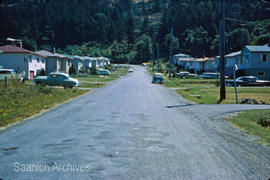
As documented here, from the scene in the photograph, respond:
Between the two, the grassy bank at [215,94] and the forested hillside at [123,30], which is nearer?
the grassy bank at [215,94]

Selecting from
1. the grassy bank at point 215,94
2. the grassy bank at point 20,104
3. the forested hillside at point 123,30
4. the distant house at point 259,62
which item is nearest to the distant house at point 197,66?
the forested hillside at point 123,30

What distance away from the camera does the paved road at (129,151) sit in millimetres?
6449

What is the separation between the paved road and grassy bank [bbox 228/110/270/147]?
423 millimetres

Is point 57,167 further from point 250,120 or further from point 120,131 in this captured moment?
point 250,120

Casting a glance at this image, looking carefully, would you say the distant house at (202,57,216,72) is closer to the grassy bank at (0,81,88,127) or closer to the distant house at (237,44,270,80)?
the distant house at (237,44,270,80)

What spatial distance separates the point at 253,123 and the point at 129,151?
7.03 m

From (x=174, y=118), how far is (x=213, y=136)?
13.7ft

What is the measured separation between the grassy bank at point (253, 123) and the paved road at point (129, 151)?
0.42m

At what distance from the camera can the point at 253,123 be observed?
13.1 m

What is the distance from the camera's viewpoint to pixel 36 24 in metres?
170

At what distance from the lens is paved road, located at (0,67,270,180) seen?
645 centimetres

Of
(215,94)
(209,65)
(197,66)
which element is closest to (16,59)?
(215,94)

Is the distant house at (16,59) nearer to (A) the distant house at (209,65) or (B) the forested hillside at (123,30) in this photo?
(A) the distant house at (209,65)

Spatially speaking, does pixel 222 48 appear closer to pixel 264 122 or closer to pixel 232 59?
pixel 264 122
